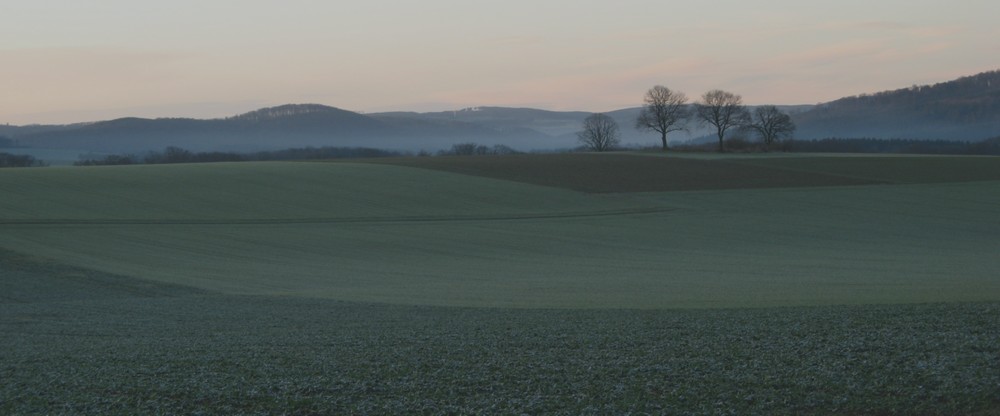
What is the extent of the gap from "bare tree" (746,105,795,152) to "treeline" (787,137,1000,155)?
1.82 metres

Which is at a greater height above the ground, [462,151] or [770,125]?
[770,125]

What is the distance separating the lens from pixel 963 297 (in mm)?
18422

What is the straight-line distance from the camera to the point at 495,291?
24.6 m

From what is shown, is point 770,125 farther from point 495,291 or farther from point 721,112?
point 495,291

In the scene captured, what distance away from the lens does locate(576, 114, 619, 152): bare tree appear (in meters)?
112

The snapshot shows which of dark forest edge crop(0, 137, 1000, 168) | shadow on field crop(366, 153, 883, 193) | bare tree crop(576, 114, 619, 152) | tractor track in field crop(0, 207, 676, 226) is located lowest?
tractor track in field crop(0, 207, 676, 226)

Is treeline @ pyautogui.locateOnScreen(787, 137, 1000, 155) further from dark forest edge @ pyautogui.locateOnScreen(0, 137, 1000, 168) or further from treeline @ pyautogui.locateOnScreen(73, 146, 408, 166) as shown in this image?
treeline @ pyautogui.locateOnScreen(73, 146, 408, 166)

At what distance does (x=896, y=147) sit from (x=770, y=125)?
100 feet

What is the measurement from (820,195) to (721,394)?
159 ft

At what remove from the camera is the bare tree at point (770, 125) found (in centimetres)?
9914

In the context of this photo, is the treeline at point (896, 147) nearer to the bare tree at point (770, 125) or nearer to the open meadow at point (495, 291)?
the bare tree at point (770, 125)

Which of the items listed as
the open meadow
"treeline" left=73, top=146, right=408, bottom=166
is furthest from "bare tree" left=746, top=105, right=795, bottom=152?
"treeline" left=73, top=146, right=408, bottom=166

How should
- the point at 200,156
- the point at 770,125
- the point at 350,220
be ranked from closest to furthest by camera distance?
the point at 350,220 < the point at 200,156 < the point at 770,125

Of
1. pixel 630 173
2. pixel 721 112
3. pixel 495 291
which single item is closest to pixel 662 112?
pixel 721 112
